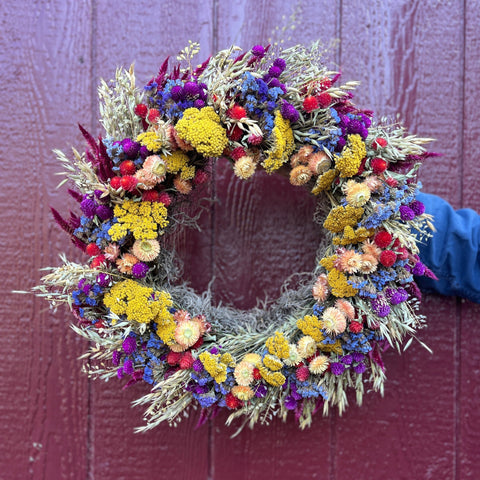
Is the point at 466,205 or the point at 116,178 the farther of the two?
the point at 466,205

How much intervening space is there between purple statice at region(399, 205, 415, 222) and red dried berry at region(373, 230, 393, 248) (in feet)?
0.14

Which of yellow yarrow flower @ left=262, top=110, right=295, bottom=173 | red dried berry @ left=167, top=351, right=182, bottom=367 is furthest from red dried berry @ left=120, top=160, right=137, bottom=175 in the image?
red dried berry @ left=167, top=351, right=182, bottom=367

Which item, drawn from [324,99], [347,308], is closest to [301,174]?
[324,99]

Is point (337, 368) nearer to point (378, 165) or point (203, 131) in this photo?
point (378, 165)

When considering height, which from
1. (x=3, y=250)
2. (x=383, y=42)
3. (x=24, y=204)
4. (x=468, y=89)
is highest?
(x=383, y=42)

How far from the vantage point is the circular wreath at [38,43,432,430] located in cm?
74

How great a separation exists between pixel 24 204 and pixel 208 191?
46 centimetres

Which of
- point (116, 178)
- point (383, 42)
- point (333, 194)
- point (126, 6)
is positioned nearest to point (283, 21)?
point (383, 42)

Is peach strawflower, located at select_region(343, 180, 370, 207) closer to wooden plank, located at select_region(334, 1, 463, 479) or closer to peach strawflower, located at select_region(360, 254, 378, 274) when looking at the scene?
peach strawflower, located at select_region(360, 254, 378, 274)

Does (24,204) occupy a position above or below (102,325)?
above

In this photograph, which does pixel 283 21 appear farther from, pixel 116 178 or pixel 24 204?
pixel 24 204

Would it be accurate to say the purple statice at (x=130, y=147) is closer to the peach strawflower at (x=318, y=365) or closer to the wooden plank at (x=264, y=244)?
the wooden plank at (x=264, y=244)

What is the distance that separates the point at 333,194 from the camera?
32.4 inches

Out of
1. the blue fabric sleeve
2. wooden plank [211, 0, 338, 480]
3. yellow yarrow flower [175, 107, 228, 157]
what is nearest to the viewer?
yellow yarrow flower [175, 107, 228, 157]
